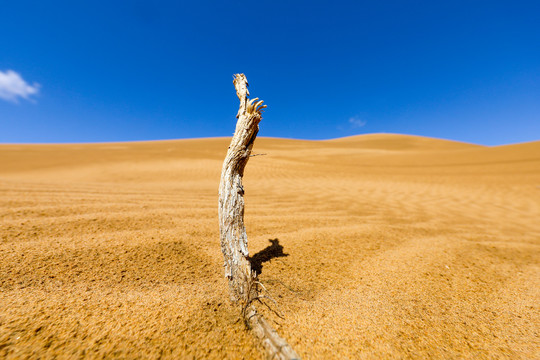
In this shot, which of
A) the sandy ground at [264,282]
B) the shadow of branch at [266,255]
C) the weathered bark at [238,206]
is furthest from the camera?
the shadow of branch at [266,255]

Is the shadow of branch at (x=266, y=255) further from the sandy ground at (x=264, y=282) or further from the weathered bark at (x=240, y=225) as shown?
the weathered bark at (x=240, y=225)

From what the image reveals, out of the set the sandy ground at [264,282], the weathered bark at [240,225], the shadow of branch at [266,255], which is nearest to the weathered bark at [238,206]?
the weathered bark at [240,225]

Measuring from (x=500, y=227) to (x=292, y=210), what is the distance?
3704mm

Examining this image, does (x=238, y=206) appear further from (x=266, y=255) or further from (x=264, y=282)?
(x=266, y=255)

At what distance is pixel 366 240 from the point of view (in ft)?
9.32

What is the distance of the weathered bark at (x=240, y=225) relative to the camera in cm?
125

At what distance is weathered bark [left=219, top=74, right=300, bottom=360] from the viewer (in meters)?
1.25

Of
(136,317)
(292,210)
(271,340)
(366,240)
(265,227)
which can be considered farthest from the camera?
(292,210)

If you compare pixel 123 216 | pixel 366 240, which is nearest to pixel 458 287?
pixel 366 240

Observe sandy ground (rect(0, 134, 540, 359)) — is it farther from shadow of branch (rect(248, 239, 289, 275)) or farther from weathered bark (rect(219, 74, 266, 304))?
weathered bark (rect(219, 74, 266, 304))

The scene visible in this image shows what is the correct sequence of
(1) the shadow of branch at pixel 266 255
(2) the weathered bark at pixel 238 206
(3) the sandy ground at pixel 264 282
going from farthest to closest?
1. (1) the shadow of branch at pixel 266 255
2. (2) the weathered bark at pixel 238 206
3. (3) the sandy ground at pixel 264 282

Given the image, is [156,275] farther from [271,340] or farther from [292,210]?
[292,210]

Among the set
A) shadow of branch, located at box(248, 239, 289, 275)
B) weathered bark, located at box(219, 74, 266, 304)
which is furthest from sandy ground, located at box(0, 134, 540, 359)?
weathered bark, located at box(219, 74, 266, 304)

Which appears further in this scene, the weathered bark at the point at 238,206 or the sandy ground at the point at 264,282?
the weathered bark at the point at 238,206
